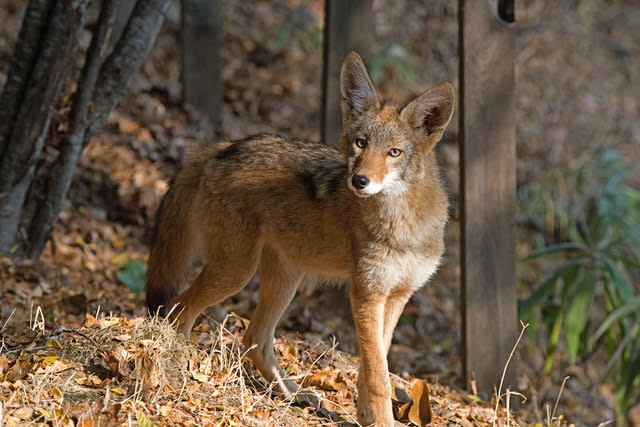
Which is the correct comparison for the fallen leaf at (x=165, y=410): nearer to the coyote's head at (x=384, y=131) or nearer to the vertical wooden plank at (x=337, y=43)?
the coyote's head at (x=384, y=131)

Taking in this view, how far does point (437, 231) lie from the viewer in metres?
4.18

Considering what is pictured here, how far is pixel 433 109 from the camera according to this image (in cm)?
400

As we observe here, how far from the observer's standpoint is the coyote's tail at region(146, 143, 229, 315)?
4.63 m

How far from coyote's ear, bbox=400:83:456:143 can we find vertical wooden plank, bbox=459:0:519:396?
4.29ft

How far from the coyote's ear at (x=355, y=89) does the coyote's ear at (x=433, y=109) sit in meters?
0.25

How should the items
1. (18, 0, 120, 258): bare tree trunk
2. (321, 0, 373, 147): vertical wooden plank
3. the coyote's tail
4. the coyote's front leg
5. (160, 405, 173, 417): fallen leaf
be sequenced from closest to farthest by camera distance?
(160, 405, 173, 417): fallen leaf → the coyote's front leg → the coyote's tail → (18, 0, 120, 258): bare tree trunk → (321, 0, 373, 147): vertical wooden plank

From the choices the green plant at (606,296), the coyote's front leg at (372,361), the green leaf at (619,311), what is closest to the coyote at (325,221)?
the coyote's front leg at (372,361)

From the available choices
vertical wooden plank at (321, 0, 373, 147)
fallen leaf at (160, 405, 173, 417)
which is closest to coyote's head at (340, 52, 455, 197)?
fallen leaf at (160, 405, 173, 417)

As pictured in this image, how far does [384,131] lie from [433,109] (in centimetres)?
37

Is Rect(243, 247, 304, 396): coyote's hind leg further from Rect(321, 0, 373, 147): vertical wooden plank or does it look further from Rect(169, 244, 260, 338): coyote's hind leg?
Rect(321, 0, 373, 147): vertical wooden plank

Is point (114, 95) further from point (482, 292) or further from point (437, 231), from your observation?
point (482, 292)

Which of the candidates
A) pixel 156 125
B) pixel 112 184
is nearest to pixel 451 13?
pixel 156 125

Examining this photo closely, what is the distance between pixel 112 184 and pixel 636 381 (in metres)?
6.14

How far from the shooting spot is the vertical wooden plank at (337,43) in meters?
6.29
